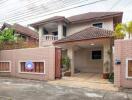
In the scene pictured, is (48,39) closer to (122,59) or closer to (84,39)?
(84,39)

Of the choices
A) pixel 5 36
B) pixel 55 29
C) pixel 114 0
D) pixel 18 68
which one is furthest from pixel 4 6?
pixel 55 29

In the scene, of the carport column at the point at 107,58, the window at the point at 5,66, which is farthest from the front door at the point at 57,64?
the window at the point at 5,66

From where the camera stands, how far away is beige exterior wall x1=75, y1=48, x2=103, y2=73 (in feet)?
57.5

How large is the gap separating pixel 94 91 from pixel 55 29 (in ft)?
42.2

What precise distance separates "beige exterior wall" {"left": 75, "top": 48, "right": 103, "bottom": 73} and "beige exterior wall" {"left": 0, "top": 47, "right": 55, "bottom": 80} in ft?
19.0

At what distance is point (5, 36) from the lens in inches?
699

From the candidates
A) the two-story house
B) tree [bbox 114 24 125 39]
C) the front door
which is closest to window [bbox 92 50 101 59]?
the two-story house

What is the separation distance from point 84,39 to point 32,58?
4.33 m

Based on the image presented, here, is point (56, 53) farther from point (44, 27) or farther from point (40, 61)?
point (44, 27)

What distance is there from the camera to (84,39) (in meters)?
14.0

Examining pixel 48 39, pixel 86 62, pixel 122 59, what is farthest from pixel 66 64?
pixel 122 59

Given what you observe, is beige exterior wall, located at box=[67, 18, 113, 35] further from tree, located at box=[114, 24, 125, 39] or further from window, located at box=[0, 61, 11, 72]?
window, located at box=[0, 61, 11, 72]

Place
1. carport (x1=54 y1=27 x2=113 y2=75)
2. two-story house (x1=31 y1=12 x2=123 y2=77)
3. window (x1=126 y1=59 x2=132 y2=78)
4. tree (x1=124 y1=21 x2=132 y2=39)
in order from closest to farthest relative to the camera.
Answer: window (x1=126 y1=59 x2=132 y2=78) < tree (x1=124 y1=21 x2=132 y2=39) < carport (x1=54 y1=27 x2=113 y2=75) < two-story house (x1=31 y1=12 x2=123 y2=77)

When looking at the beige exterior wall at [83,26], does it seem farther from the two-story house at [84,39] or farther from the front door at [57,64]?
the front door at [57,64]
